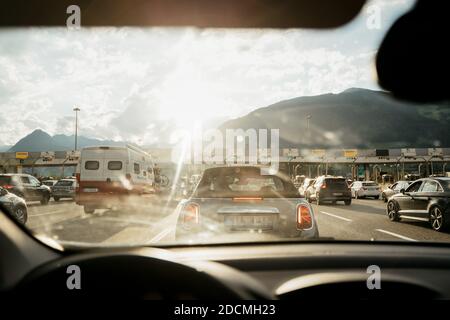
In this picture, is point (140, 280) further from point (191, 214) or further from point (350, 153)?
point (350, 153)

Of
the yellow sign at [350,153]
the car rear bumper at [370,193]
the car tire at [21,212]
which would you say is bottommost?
the car rear bumper at [370,193]

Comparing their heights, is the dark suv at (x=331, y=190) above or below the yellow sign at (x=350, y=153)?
below

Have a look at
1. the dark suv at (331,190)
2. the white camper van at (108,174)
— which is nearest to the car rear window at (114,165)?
the white camper van at (108,174)

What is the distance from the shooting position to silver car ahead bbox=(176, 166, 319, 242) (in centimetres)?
427

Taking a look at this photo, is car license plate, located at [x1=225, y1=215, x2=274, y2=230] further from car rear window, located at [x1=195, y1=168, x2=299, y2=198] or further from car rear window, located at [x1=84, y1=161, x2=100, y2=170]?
car rear window, located at [x1=84, y1=161, x2=100, y2=170]

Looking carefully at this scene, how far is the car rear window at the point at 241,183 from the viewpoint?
457cm

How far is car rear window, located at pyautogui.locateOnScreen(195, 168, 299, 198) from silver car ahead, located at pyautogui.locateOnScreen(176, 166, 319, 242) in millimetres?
Result: 11

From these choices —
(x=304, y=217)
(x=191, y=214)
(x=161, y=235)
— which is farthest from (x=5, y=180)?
(x=161, y=235)

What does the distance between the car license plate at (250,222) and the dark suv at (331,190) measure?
58.8ft

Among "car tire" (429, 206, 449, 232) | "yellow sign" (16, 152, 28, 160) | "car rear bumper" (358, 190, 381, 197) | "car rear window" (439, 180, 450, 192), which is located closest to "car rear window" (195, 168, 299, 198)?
"yellow sign" (16, 152, 28, 160)

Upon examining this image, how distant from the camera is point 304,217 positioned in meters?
4.51

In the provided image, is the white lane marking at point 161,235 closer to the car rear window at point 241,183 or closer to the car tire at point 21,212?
the car rear window at point 241,183

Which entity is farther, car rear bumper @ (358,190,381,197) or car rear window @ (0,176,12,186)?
car rear bumper @ (358,190,381,197)

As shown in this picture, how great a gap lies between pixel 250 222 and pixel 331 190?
60.8 feet
